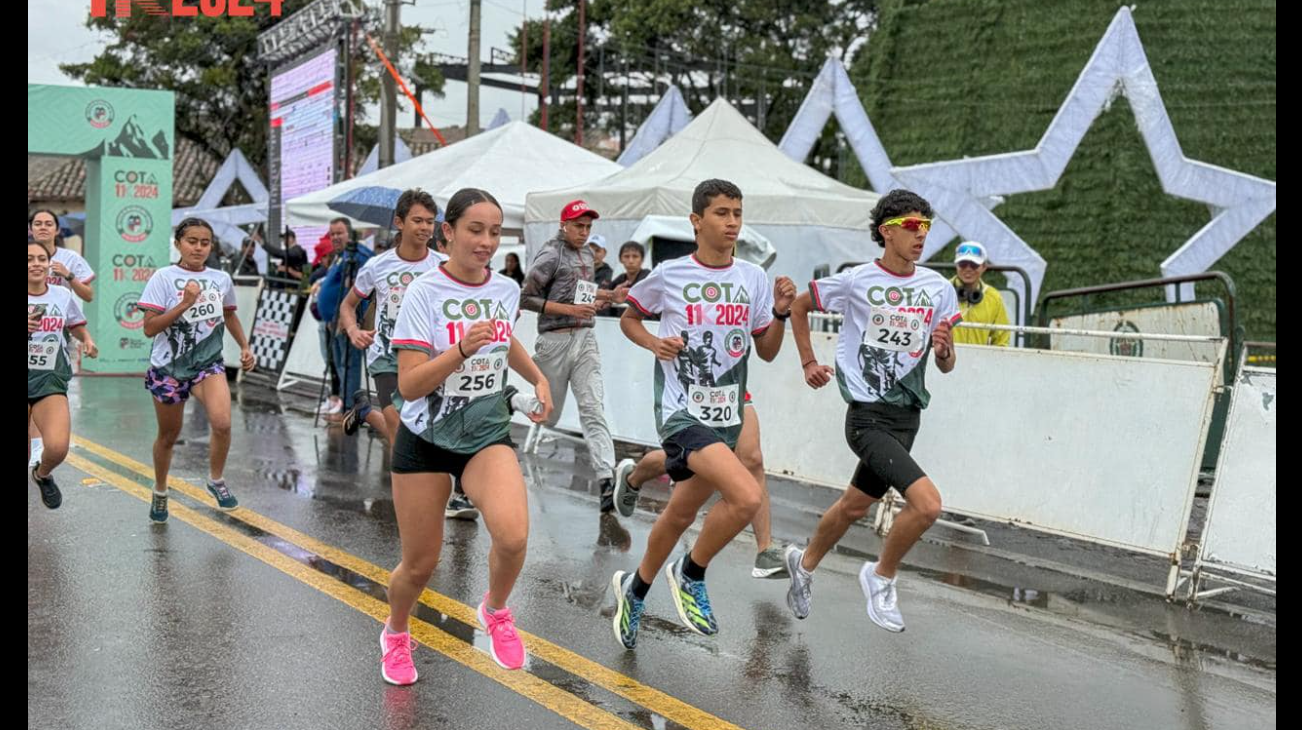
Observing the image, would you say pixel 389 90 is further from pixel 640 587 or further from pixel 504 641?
pixel 504 641

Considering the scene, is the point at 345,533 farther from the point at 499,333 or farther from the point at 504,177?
the point at 504,177

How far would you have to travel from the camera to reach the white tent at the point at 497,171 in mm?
19500

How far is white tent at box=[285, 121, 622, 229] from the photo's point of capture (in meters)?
19.5

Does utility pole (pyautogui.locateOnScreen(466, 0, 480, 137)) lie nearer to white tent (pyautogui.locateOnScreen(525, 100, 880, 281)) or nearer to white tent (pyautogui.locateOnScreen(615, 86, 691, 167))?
white tent (pyautogui.locateOnScreen(615, 86, 691, 167))

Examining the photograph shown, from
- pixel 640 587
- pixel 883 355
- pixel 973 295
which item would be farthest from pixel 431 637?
pixel 973 295

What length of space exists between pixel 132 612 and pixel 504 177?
14.0 meters

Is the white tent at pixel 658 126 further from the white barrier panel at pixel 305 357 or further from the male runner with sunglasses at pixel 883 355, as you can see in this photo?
the male runner with sunglasses at pixel 883 355

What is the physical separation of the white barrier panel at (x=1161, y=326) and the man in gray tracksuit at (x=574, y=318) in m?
3.62

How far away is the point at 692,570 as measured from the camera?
602 centimetres

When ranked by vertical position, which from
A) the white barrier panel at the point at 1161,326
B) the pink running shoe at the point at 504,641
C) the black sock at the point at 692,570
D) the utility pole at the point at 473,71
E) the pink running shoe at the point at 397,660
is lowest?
the pink running shoe at the point at 397,660

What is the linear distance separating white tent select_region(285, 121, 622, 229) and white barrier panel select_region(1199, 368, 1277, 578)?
1280 cm

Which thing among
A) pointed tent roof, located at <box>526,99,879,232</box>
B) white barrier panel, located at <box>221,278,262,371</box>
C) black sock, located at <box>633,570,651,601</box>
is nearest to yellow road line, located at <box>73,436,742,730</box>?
black sock, located at <box>633,570,651,601</box>

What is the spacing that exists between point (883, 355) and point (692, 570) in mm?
1309

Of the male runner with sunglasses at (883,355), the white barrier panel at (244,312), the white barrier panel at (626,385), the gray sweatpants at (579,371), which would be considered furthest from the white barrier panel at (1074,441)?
the white barrier panel at (244,312)
